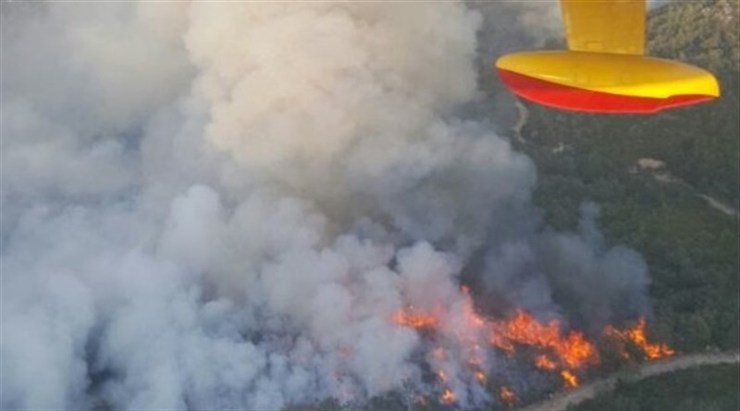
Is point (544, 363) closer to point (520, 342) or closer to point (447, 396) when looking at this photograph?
point (520, 342)

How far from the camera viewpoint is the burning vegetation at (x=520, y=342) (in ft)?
117

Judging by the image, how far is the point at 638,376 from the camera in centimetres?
3619

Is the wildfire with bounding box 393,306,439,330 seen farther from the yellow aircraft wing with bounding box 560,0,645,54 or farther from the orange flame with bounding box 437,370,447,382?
the yellow aircraft wing with bounding box 560,0,645,54

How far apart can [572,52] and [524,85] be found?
1.62 metres

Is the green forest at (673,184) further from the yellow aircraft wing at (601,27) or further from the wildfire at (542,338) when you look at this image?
the yellow aircraft wing at (601,27)

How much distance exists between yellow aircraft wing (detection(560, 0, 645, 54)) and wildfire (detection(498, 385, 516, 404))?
14381 mm

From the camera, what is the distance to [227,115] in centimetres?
3888

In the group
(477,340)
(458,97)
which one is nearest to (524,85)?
(477,340)

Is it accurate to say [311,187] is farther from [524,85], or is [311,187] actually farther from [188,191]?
[524,85]

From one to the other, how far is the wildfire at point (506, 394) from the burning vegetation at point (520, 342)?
0.03m

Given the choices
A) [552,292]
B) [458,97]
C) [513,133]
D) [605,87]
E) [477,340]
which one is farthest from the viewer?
[513,133]

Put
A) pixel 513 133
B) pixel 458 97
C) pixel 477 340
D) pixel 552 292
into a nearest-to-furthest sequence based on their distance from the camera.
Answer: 1. pixel 477 340
2. pixel 552 292
3. pixel 458 97
4. pixel 513 133

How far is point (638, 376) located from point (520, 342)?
4303mm

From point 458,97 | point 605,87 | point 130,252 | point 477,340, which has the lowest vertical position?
point 477,340
